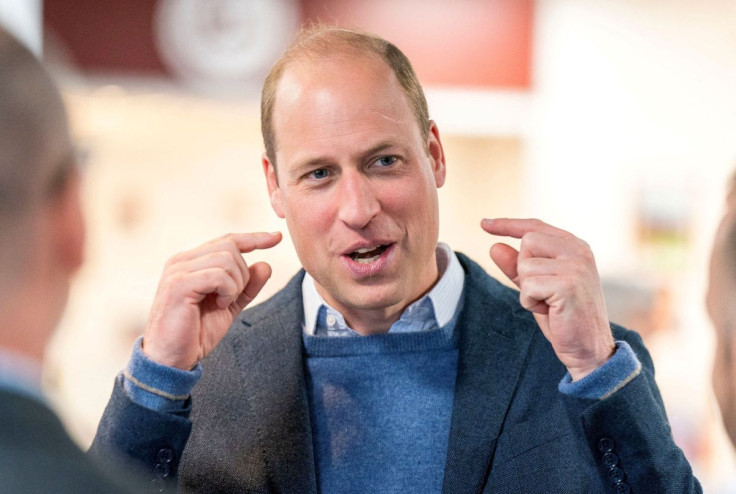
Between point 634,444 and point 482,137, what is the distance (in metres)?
2.73

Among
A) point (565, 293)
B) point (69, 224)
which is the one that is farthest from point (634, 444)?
point (69, 224)

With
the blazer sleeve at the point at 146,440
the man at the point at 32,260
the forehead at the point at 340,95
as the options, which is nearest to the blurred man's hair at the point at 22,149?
the man at the point at 32,260

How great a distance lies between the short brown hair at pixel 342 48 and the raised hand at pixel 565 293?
1.29 feet

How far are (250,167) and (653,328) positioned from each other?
2.08 meters

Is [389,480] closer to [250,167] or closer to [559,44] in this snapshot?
[250,167]

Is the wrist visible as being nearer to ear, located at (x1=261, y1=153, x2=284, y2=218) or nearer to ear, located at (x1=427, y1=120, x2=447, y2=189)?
ear, located at (x1=427, y1=120, x2=447, y2=189)

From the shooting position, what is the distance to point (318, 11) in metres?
4.05

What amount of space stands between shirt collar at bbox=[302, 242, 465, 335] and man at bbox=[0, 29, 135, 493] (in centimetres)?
117

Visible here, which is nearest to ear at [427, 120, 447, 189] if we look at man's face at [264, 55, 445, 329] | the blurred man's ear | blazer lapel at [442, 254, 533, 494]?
man's face at [264, 55, 445, 329]

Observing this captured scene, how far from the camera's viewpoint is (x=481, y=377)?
1869mm

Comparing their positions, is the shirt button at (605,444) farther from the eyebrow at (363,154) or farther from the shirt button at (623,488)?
the eyebrow at (363,154)

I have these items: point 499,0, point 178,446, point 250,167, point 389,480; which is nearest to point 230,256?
point 178,446

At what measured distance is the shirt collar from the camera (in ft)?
6.49

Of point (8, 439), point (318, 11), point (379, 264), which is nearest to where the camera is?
point (8, 439)
